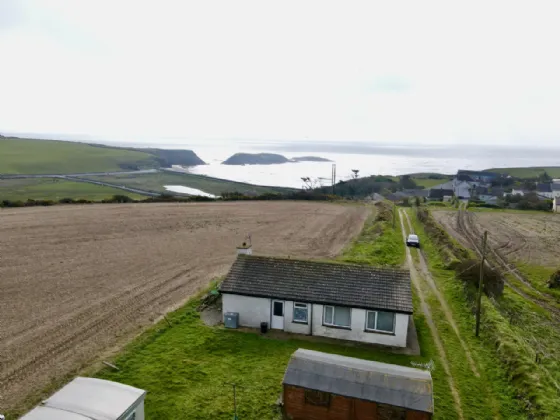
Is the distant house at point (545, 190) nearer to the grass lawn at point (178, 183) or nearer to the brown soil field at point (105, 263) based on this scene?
the grass lawn at point (178, 183)

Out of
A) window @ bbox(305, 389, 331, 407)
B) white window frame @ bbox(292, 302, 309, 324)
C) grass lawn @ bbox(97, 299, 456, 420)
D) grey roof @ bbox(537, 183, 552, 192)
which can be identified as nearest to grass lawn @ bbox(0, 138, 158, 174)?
grass lawn @ bbox(97, 299, 456, 420)

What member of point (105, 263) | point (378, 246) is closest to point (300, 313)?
point (105, 263)

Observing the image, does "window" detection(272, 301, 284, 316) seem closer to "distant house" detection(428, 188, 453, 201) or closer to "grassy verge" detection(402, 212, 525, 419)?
→ "grassy verge" detection(402, 212, 525, 419)

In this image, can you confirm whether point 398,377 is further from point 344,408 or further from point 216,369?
point 216,369

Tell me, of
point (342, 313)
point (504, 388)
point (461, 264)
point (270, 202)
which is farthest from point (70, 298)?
point (270, 202)

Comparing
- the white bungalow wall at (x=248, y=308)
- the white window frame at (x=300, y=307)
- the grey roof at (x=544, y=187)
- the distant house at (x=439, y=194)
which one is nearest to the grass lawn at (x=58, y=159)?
the distant house at (x=439, y=194)
